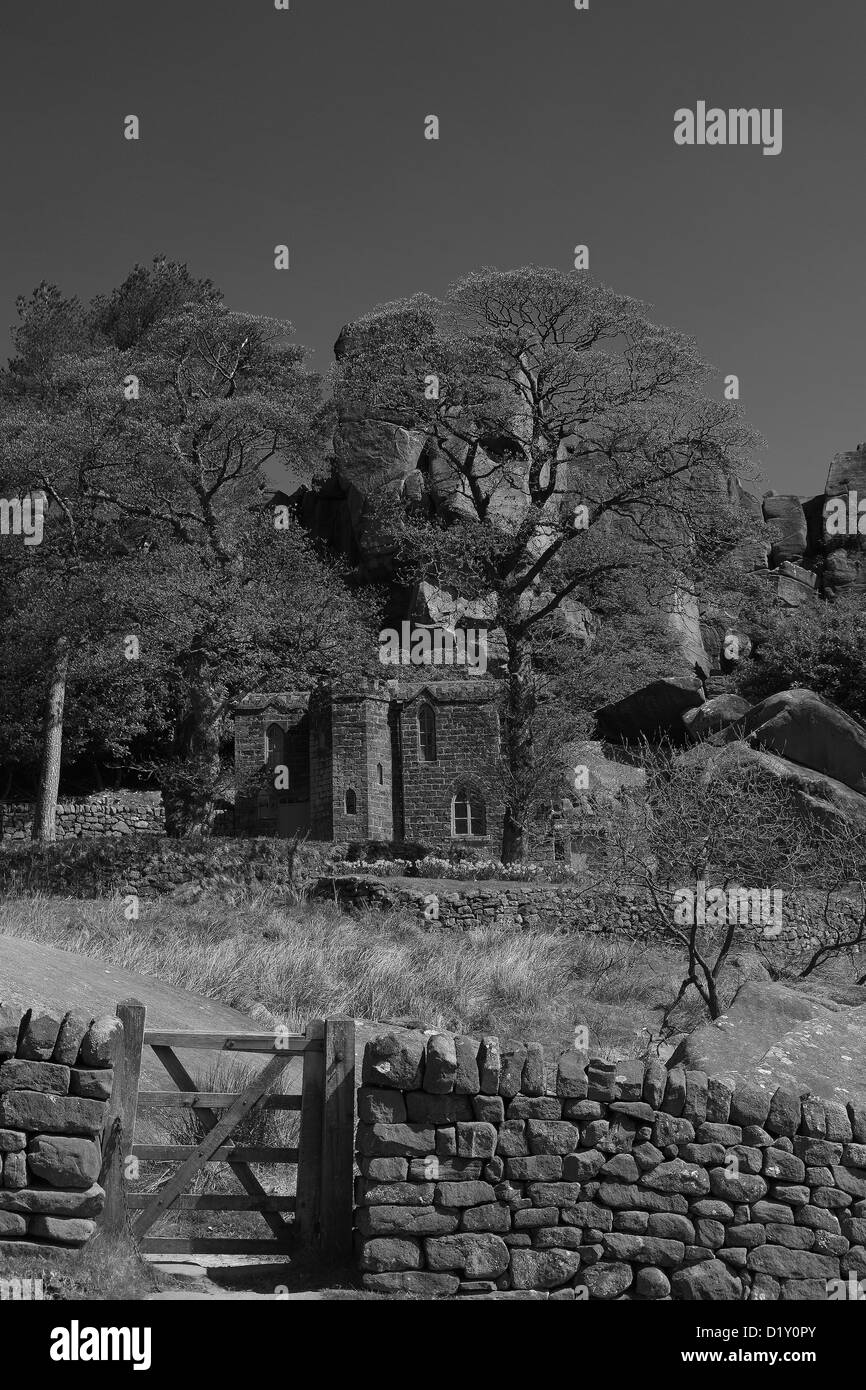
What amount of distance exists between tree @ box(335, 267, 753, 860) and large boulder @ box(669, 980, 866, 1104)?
20753mm

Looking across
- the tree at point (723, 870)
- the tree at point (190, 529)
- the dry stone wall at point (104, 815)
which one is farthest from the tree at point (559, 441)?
the dry stone wall at point (104, 815)

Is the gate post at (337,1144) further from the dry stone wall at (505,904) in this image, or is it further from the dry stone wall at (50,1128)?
the dry stone wall at (505,904)

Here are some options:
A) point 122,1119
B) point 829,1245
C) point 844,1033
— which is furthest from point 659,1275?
point 122,1119

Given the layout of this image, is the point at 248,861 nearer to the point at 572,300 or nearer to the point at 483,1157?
the point at 572,300

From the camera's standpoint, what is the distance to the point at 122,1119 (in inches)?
342

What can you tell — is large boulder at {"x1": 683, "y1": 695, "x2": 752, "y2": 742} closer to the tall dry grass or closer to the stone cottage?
the stone cottage

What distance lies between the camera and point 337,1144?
9.02m

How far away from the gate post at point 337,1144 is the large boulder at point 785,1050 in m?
2.65

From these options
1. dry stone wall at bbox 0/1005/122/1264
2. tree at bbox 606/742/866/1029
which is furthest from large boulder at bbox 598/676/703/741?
dry stone wall at bbox 0/1005/122/1264

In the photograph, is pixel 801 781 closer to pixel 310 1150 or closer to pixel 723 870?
pixel 723 870

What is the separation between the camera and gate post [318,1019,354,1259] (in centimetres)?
892

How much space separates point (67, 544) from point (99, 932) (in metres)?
16.0

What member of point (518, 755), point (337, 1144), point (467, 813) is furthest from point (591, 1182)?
point (467, 813)
